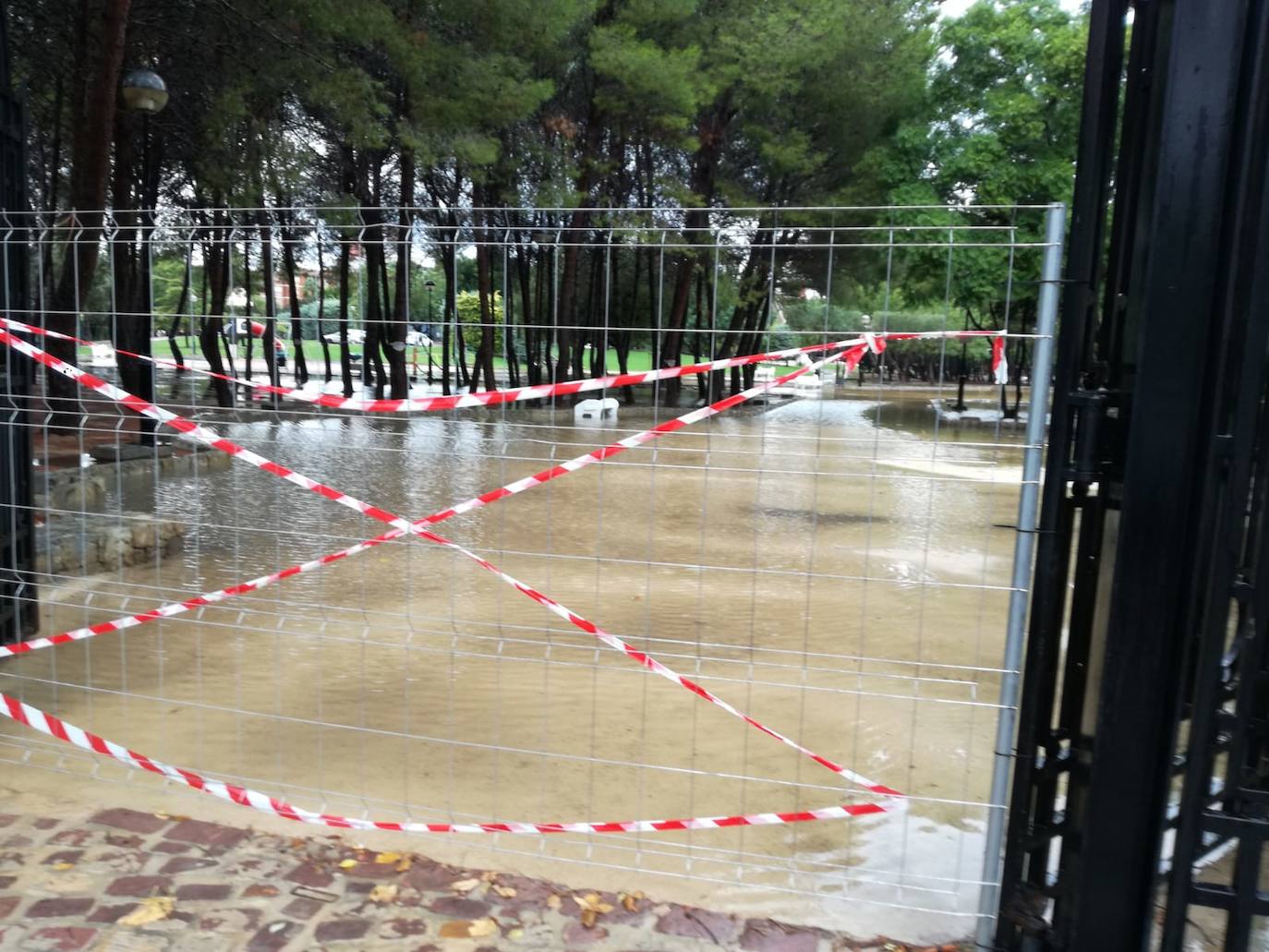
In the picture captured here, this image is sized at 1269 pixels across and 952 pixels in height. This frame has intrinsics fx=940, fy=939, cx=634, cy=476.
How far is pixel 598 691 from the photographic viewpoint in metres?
5.18

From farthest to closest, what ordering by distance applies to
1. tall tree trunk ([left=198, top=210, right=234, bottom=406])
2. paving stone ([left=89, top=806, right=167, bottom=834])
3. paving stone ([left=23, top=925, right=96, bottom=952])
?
tall tree trunk ([left=198, top=210, right=234, bottom=406]), paving stone ([left=89, top=806, right=167, bottom=834]), paving stone ([left=23, top=925, right=96, bottom=952])

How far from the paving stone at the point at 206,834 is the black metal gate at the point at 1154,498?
2529 mm

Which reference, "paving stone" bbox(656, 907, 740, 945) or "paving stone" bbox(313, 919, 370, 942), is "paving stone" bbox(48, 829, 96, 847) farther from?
"paving stone" bbox(656, 907, 740, 945)

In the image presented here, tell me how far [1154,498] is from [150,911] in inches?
123

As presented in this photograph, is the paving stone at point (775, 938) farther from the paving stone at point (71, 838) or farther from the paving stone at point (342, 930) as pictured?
the paving stone at point (71, 838)

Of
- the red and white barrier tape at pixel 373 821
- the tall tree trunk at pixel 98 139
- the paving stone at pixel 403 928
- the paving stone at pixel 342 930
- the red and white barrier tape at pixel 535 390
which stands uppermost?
the tall tree trunk at pixel 98 139

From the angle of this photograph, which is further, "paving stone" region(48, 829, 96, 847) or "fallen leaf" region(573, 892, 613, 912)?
"paving stone" region(48, 829, 96, 847)

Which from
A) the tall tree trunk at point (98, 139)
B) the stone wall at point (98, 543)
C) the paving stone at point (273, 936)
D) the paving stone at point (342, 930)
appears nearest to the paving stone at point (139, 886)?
the paving stone at point (273, 936)

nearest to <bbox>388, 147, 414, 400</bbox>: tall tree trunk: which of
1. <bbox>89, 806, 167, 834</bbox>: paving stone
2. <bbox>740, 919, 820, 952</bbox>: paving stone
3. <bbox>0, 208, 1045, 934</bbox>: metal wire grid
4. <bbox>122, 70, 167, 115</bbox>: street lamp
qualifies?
<bbox>0, 208, 1045, 934</bbox>: metal wire grid

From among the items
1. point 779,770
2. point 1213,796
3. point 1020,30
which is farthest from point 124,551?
point 1020,30

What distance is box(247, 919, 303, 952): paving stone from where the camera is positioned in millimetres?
2762

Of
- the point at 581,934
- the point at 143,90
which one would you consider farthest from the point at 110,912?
the point at 143,90

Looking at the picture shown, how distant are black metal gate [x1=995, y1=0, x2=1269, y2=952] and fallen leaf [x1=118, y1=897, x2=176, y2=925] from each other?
248cm

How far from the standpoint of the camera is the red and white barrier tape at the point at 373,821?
3078 mm
